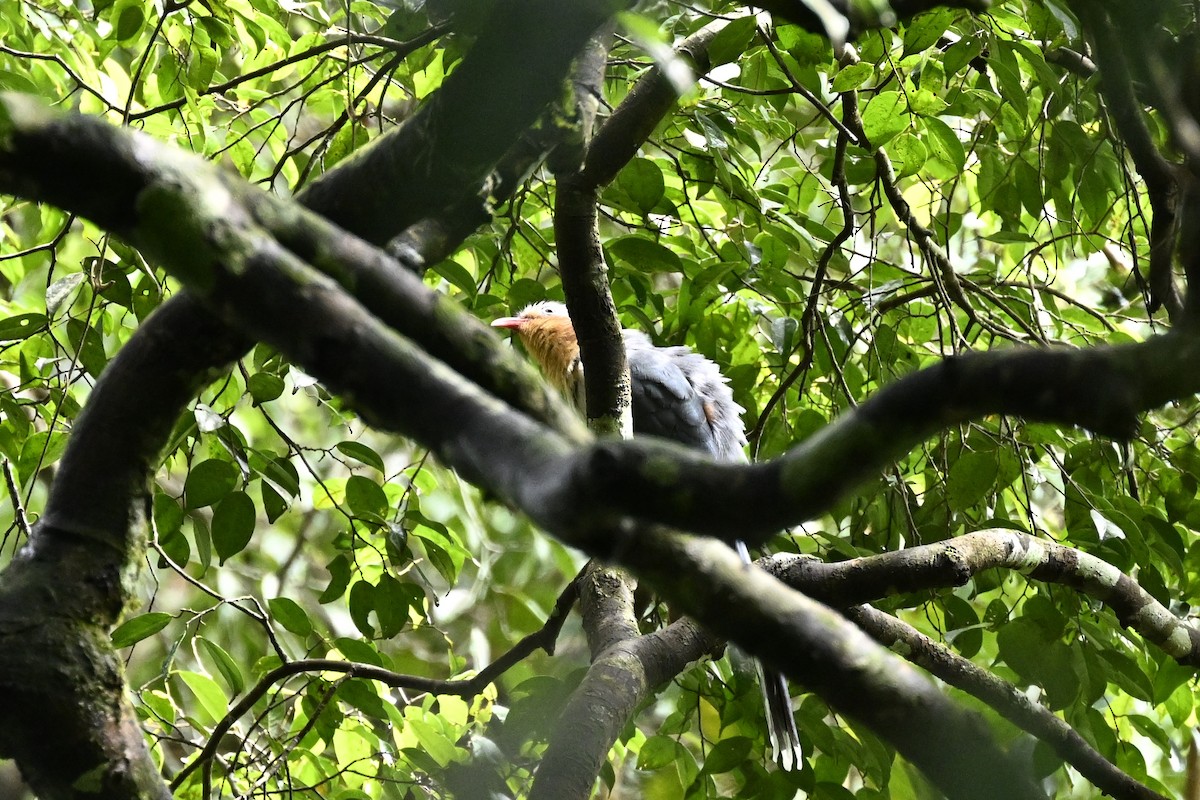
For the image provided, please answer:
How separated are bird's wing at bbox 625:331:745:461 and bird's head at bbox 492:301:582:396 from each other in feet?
0.82

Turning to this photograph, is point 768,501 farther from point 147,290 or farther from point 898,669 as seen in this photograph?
point 147,290

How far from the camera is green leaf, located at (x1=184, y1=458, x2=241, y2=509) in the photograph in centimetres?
208

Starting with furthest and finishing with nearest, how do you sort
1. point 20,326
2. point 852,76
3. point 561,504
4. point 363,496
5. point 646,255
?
point 646,255
point 363,496
point 20,326
point 852,76
point 561,504

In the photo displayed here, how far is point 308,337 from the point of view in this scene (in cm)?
78

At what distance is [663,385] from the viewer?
3.61m

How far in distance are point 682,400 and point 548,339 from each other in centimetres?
59

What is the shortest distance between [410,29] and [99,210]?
1.17 metres

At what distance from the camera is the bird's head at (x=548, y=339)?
12.6 ft

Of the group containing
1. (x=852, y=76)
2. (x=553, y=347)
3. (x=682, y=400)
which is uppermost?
(x=553, y=347)

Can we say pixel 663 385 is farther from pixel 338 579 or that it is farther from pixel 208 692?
pixel 208 692

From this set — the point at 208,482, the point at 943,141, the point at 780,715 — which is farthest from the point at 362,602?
the point at 943,141

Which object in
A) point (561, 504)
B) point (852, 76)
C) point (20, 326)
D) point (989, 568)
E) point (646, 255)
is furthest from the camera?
point (646, 255)

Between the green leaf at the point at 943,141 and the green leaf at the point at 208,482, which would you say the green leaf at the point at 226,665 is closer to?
the green leaf at the point at 208,482

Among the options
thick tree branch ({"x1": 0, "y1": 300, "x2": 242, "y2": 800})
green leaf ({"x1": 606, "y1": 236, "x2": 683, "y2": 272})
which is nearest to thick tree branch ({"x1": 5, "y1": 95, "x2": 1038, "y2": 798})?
thick tree branch ({"x1": 0, "y1": 300, "x2": 242, "y2": 800})
